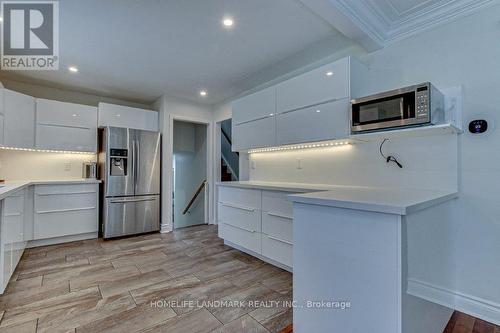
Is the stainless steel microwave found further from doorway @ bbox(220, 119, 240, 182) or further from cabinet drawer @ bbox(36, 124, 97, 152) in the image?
cabinet drawer @ bbox(36, 124, 97, 152)

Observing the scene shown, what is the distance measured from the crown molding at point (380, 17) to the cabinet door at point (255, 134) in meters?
1.22

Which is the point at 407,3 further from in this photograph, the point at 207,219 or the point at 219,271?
the point at 207,219

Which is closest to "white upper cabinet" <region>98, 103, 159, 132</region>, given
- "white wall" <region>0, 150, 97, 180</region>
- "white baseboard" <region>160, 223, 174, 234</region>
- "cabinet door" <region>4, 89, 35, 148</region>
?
Result: "white wall" <region>0, 150, 97, 180</region>

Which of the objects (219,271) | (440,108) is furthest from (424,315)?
(219,271)

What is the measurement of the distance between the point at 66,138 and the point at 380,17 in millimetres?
4308

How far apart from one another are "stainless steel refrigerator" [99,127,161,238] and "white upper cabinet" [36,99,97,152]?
0.21 meters

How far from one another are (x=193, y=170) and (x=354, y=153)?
12.7 ft

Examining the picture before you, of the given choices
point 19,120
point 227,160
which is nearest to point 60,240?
point 19,120

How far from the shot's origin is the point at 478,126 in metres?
1.78

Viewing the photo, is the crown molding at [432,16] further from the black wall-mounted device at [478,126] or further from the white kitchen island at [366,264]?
the white kitchen island at [366,264]

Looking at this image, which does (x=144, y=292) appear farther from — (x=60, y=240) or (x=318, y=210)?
(x=60, y=240)

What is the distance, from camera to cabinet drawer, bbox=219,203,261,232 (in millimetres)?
2815

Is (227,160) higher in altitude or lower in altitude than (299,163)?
higher

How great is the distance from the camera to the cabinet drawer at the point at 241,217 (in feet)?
9.24
